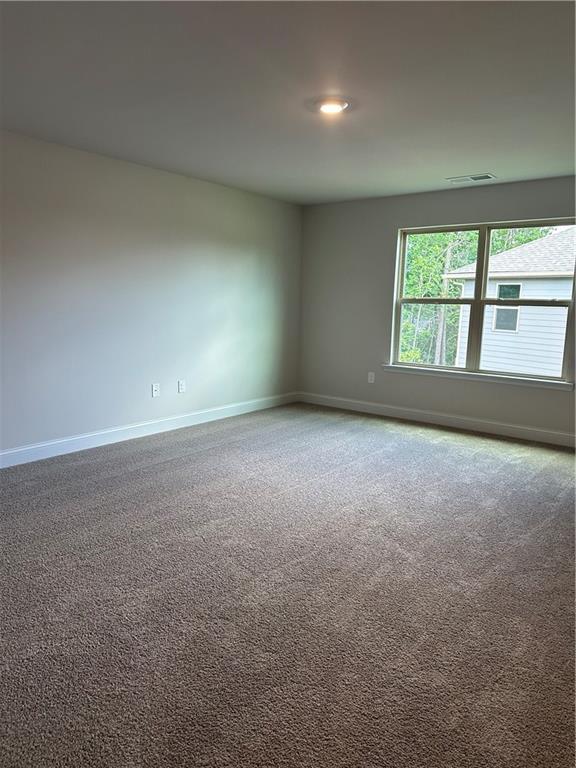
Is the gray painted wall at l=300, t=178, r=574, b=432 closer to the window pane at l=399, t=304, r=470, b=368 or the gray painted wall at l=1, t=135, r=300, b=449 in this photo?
the window pane at l=399, t=304, r=470, b=368

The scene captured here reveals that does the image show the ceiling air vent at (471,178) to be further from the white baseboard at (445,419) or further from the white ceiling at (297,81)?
the white baseboard at (445,419)

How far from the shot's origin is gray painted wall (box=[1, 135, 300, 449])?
3695 millimetres

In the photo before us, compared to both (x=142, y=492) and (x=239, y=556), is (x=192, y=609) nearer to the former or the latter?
(x=239, y=556)

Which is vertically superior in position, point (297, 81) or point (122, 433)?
point (297, 81)

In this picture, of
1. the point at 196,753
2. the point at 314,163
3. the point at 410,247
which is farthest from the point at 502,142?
the point at 196,753

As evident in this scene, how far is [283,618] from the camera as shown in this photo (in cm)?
206

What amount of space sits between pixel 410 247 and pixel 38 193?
3.67 metres

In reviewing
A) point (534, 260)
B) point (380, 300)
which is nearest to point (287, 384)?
point (380, 300)

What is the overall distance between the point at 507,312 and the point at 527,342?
351mm

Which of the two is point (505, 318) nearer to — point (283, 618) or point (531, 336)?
point (531, 336)

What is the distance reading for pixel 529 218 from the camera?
4.63 m

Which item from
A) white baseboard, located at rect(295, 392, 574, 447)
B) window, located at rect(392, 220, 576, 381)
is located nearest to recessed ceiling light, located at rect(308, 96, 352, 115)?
window, located at rect(392, 220, 576, 381)

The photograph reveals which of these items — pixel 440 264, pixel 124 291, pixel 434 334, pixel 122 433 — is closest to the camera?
pixel 124 291

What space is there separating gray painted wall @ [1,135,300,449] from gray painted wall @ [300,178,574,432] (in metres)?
0.53
